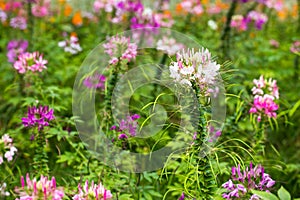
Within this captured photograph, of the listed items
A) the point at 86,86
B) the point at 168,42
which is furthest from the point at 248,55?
the point at 86,86

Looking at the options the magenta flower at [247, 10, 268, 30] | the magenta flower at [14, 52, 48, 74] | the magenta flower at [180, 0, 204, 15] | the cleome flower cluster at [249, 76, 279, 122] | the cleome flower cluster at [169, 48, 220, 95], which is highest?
the magenta flower at [180, 0, 204, 15]

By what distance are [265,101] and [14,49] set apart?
6.83 feet

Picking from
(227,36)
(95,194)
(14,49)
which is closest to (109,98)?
(95,194)

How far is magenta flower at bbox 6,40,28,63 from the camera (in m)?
3.36

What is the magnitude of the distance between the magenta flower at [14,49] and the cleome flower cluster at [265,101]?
6.08ft

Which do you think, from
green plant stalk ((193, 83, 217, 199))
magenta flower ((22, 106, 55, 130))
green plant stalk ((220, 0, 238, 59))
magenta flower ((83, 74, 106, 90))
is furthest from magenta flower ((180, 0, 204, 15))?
green plant stalk ((193, 83, 217, 199))

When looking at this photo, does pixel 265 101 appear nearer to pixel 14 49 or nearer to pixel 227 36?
pixel 227 36

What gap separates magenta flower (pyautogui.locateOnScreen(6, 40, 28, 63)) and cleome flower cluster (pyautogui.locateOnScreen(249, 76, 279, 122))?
1855mm

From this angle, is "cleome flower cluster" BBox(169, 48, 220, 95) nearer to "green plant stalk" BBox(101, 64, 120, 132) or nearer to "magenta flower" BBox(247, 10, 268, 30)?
"green plant stalk" BBox(101, 64, 120, 132)

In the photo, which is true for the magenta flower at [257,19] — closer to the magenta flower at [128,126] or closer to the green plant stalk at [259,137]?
the green plant stalk at [259,137]

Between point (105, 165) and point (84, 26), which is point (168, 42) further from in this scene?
point (84, 26)

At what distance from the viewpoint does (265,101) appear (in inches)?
93.4

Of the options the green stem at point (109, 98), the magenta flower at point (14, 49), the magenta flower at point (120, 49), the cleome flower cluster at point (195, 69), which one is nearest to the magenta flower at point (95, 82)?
the green stem at point (109, 98)

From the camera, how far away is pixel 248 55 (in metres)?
4.23
